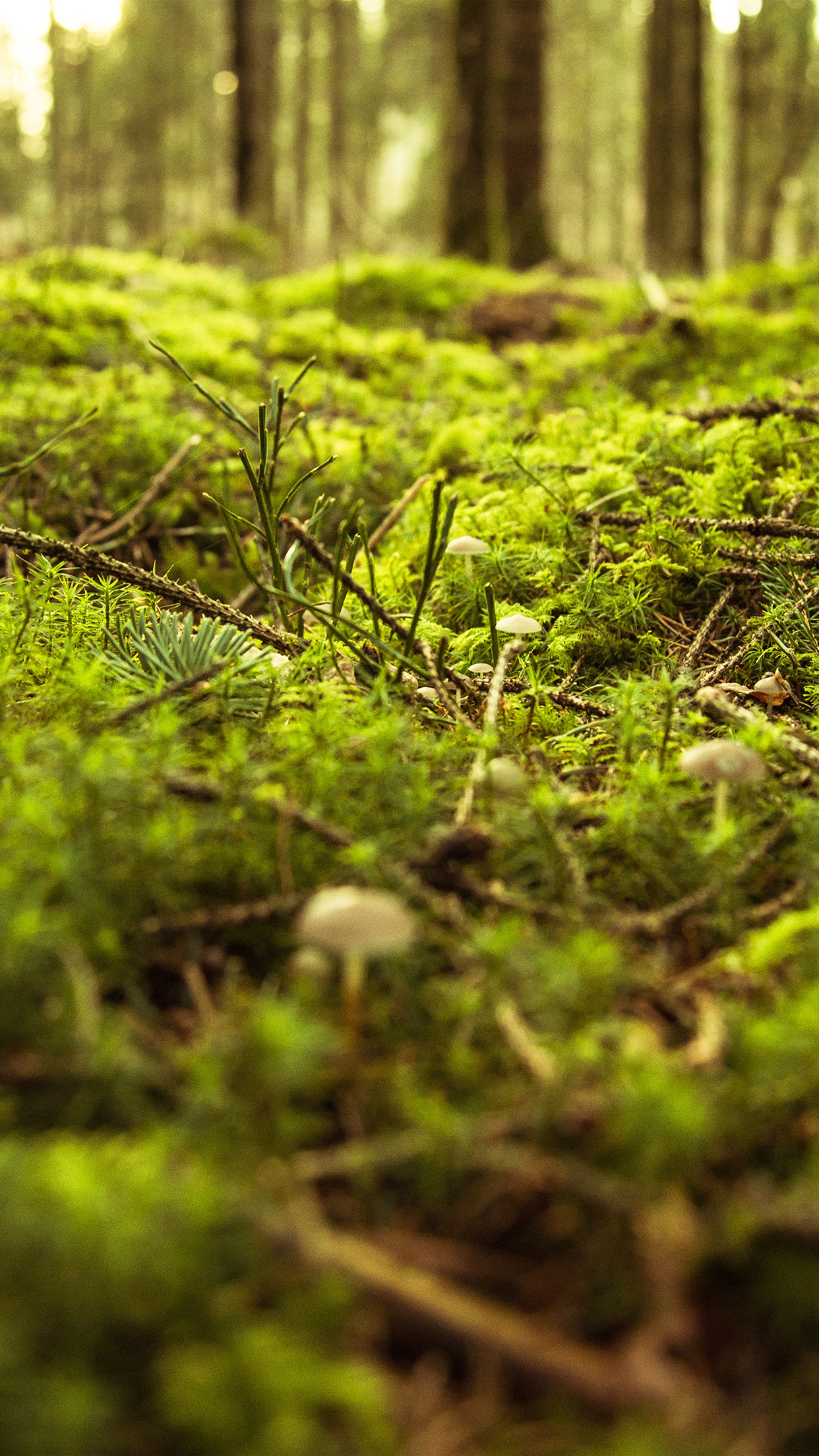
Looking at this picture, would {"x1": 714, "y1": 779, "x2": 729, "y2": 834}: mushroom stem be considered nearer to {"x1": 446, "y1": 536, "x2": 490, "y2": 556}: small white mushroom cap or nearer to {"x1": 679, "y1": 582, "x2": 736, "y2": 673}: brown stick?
{"x1": 679, "y1": 582, "x2": 736, "y2": 673}: brown stick

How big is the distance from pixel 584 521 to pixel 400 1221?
2.76 meters

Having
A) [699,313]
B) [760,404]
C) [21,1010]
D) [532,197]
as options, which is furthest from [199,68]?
[21,1010]

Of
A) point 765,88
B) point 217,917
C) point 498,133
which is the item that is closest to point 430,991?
point 217,917

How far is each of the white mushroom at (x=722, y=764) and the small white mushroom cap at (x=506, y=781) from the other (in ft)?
1.12

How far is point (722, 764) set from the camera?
1938 millimetres

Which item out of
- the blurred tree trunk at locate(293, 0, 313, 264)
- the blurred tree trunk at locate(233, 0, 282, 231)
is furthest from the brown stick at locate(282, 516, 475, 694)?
the blurred tree trunk at locate(293, 0, 313, 264)

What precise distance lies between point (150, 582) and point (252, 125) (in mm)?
13652

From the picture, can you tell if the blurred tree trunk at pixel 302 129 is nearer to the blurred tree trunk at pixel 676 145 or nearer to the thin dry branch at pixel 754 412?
the blurred tree trunk at pixel 676 145

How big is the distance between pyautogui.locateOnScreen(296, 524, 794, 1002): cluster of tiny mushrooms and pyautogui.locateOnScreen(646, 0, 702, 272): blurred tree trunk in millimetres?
9304

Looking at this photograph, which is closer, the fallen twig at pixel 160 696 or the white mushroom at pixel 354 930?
the white mushroom at pixel 354 930

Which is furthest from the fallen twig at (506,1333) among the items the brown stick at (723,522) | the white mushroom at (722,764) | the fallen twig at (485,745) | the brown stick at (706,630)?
the brown stick at (723,522)

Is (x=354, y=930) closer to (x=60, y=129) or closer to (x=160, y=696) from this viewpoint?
(x=160, y=696)

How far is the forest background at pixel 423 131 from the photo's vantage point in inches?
381

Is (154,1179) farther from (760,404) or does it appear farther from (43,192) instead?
(43,192)
